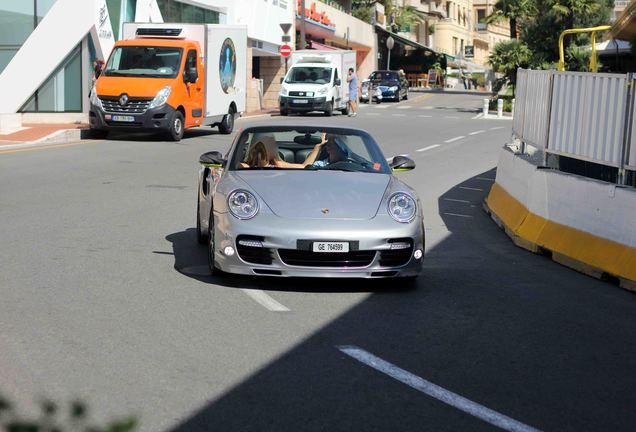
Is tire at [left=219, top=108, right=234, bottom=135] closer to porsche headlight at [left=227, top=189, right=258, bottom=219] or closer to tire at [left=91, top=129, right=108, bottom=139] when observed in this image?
tire at [left=91, top=129, right=108, bottom=139]

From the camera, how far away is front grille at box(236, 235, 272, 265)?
25.7 feet

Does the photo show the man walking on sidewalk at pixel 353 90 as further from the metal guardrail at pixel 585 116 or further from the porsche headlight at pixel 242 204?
the porsche headlight at pixel 242 204

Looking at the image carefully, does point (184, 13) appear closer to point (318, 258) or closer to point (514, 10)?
point (514, 10)

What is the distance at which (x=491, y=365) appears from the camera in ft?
19.0

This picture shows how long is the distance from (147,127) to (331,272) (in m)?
18.1

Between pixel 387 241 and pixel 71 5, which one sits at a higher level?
pixel 71 5

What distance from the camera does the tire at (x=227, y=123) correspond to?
99.2 feet

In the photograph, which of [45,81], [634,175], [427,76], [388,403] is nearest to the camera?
[388,403]

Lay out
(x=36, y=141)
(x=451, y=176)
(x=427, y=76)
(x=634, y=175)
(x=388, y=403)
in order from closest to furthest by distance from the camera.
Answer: (x=388, y=403) < (x=634, y=175) < (x=451, y=176) < (x=36, y=141) < (x=427, y=76)

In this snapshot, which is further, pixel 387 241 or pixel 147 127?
pixel 147 127

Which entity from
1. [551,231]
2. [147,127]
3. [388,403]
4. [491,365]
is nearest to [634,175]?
[551,231]

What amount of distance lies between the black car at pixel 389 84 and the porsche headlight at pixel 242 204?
51447 mm

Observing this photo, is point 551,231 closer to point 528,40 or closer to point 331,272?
point 331,272

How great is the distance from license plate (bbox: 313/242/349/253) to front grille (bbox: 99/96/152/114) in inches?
711
